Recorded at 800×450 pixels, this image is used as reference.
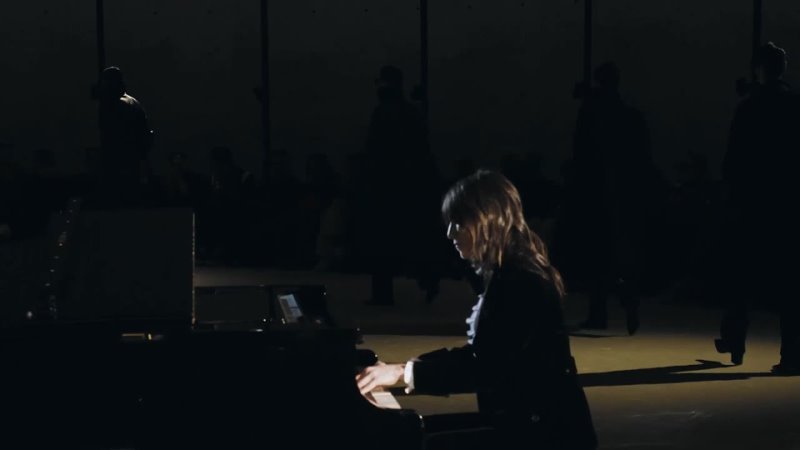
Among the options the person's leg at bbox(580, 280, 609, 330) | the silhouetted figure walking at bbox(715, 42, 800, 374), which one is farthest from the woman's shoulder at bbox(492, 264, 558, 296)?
the person's leg at bbox(580, 280, 609, 330)

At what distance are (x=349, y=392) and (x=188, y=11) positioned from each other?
1082 centimetres

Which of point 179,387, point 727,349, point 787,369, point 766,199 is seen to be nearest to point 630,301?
point 727,349

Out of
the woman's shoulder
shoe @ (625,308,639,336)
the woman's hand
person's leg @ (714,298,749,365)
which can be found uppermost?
the woman's shoulder

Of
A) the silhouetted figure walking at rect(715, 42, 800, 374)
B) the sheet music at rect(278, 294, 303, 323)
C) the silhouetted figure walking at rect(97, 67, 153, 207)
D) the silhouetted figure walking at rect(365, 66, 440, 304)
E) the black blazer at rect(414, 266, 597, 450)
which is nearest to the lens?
the black blazer at rect(414, 266, 597, 450)

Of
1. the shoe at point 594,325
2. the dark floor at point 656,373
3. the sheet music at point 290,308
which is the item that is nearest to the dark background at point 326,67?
the dark floor at point 656,373

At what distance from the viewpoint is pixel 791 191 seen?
25.4 ft

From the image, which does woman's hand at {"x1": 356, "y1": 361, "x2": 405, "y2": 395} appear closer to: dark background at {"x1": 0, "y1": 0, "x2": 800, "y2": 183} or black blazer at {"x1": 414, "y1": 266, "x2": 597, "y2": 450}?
black blazer at {"x1": 414, "y1": 266, "x2": 597, "y2": 450}

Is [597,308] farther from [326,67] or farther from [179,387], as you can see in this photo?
[179,387]

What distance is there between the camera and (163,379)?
401 centimetres

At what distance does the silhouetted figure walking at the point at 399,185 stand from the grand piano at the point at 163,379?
621cm

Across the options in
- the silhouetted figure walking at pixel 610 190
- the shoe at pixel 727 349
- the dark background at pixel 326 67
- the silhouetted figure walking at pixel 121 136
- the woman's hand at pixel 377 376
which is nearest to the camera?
the woman's hand at pixel 377 376

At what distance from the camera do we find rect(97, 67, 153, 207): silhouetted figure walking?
939 cm

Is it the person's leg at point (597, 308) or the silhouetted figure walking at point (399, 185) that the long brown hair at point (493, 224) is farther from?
the silhouetted figure walking at point (399, 185)

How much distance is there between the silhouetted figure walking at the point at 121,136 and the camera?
30.8ft
